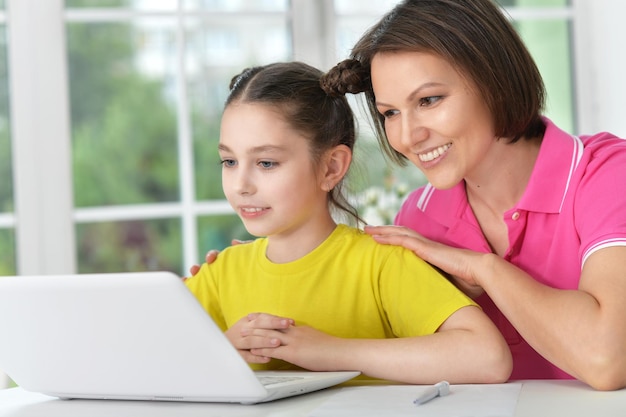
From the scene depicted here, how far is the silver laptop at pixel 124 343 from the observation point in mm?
1069

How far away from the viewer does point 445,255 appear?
1.51 meters

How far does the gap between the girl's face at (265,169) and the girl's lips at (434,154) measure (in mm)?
209

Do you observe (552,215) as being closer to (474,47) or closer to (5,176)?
(474,47)

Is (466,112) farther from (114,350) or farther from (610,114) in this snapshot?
(610,114)

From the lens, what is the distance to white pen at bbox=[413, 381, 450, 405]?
3.75ft

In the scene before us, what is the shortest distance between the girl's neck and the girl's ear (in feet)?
0.24

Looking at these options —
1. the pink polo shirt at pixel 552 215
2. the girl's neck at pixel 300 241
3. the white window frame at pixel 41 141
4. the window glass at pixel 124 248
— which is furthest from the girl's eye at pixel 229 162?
the window glass at pixel 124 248

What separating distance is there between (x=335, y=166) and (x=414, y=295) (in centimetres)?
34

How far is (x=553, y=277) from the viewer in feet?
5.19

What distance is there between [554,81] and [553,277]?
2027mm

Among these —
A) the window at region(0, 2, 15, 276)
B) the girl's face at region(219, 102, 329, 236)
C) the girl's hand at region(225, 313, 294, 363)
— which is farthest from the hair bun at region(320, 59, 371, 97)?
the window at region(0, 2, 15, 276)

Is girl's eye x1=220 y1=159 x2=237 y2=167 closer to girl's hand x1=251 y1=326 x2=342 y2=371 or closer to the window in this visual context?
girl's hand x1=251 y1=326 x2=342 y2=371

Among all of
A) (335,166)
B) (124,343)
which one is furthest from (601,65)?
(124,343)

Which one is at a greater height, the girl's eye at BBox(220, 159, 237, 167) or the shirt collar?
the girl's eye at BBox(220, 159, 237, 167)
